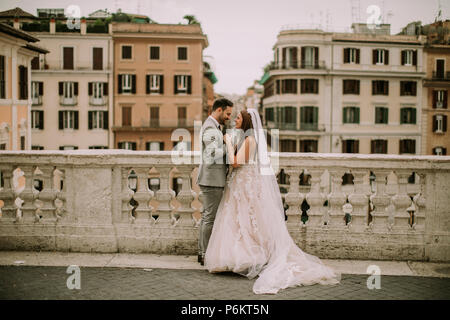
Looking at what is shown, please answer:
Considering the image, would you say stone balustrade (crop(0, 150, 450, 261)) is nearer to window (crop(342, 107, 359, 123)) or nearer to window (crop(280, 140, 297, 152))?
window (crop(280, 140, 297, 152))

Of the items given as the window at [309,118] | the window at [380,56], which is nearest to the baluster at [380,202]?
the window at [309,118]

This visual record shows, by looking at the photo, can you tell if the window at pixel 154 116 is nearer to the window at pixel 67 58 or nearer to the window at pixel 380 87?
the window at pixel 67 58

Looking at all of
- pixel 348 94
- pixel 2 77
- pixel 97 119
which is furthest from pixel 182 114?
pixel 2 77

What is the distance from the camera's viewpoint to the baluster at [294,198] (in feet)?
18.7

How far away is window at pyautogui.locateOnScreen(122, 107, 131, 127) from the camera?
4688 cm

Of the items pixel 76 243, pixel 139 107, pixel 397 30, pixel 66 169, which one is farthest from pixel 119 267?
pixel 397 30

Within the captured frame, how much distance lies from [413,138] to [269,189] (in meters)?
44.5

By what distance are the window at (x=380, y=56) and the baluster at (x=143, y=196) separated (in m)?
44.0

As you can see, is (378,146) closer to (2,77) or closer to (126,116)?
(126,116)

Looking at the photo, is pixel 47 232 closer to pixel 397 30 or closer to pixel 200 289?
pixel 200 289

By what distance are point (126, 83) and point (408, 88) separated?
26431mm

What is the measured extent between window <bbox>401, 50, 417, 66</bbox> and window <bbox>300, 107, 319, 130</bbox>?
8855 mm

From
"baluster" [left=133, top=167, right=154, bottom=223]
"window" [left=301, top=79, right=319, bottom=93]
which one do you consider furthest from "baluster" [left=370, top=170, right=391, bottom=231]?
"window" [left=301, top=79, right=319, bottom=93]

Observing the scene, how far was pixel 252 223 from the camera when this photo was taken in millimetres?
5383
